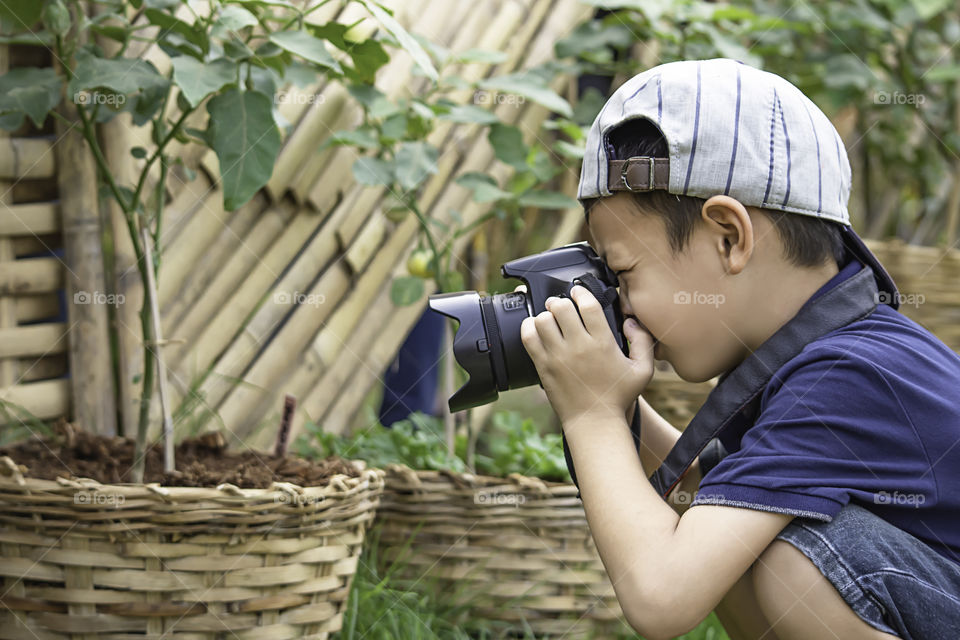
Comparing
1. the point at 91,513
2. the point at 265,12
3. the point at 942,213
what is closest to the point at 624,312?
the point at 91,513

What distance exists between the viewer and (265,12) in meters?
1.49

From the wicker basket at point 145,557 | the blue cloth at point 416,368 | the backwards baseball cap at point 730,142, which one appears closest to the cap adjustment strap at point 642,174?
the backwards baseball cap at point 730,142

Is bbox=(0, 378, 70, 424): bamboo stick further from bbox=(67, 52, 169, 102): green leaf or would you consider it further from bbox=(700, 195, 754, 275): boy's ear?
bbox=(700, 195, 754, 275): boy's ear

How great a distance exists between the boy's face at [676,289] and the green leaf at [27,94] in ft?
2.63

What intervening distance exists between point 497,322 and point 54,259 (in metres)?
0.88

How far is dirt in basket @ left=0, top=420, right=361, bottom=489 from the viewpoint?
1.30 meters

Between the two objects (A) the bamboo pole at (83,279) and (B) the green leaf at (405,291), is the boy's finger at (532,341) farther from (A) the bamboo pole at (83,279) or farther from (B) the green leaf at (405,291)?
(A) the bamboo pole at (83,279)

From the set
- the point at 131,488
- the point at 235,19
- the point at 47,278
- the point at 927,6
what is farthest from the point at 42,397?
the point at 927,6

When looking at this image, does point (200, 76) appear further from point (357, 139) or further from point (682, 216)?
point (682, 216)

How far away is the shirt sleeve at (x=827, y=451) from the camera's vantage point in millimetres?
924

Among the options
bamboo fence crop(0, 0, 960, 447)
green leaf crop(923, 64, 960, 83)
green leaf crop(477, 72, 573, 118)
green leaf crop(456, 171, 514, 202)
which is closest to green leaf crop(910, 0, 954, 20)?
green leaf crop(923, 64, 960, 83)

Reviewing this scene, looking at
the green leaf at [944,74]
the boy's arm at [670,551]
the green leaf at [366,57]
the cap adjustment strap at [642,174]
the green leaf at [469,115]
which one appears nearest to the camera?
the boy's arm at [670,551]

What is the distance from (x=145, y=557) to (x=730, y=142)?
87 centimetres

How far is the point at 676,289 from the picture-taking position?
1038mm
